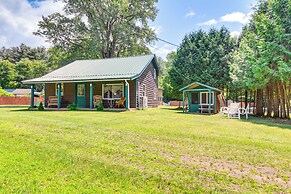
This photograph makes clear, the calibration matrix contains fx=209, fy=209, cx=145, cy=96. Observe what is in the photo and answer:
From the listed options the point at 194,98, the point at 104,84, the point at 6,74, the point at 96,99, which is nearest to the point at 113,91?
the point at 104,84

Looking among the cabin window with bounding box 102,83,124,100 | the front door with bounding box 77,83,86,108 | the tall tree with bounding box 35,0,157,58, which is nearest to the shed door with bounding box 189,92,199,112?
the cabin window with bounding box 102,83,124,100

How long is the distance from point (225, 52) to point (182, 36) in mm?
4595

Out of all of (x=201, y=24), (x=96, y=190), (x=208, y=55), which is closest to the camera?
(x=96, y=190)

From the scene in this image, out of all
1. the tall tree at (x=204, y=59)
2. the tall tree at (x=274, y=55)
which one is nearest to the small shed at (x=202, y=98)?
the tall tree at (x=274, y=55)

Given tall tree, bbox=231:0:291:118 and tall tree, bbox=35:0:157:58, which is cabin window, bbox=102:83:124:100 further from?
tall tree, bbox=35:0:157:58

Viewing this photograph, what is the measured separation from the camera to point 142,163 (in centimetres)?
364

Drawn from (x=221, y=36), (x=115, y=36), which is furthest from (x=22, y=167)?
(x=115, y=36)

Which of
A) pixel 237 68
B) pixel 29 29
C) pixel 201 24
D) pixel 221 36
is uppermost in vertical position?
pixel 29 29

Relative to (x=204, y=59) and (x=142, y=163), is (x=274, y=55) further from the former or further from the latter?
(x=142, y=163)

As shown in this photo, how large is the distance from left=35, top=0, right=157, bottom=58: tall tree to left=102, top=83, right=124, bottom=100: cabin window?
11.4 m

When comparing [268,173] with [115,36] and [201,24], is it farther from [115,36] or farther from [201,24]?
[115,36]

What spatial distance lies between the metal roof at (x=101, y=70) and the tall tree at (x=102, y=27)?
7.94m

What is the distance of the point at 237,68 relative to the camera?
12.9m

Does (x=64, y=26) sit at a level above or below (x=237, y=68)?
above
